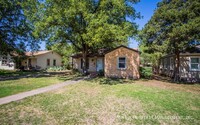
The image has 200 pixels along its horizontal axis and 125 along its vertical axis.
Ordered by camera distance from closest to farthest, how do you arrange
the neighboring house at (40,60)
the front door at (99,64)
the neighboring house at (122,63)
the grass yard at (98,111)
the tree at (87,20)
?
the grass yard at (98,111)
the tree at (87,20)
the neighboring house at (122,63)
the front door at (99,64)
the neighboring house at (40,60)

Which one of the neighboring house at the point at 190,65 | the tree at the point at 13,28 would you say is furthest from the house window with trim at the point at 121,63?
the tree at the point at 13,28

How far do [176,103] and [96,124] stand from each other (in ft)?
16.5

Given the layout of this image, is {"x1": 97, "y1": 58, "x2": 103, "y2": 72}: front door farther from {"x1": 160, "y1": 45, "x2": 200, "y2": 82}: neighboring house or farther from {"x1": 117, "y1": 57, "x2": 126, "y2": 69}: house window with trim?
{"x1": 160, "y1": 45, "x2": 200, "y2": 82}: neighboring house

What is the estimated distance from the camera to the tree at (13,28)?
21734 millimetres

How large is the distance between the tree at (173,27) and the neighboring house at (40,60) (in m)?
24.1

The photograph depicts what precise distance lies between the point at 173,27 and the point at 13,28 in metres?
20.8

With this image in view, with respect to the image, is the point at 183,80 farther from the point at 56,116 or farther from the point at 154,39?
the point at 56,116

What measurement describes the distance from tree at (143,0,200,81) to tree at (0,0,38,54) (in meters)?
17.3

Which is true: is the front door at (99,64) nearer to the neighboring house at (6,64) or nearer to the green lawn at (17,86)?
the green lawn at (17,86)

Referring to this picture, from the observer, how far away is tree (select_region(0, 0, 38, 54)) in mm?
21734

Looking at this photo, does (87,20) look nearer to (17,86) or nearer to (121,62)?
(121,62)

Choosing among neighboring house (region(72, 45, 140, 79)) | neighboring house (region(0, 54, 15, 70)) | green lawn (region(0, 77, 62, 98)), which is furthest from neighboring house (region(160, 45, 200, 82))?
neighboring house (region(0, 54, 15, 70))

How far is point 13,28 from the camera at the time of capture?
873 inches

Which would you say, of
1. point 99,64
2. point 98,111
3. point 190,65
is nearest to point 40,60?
point 99,64
